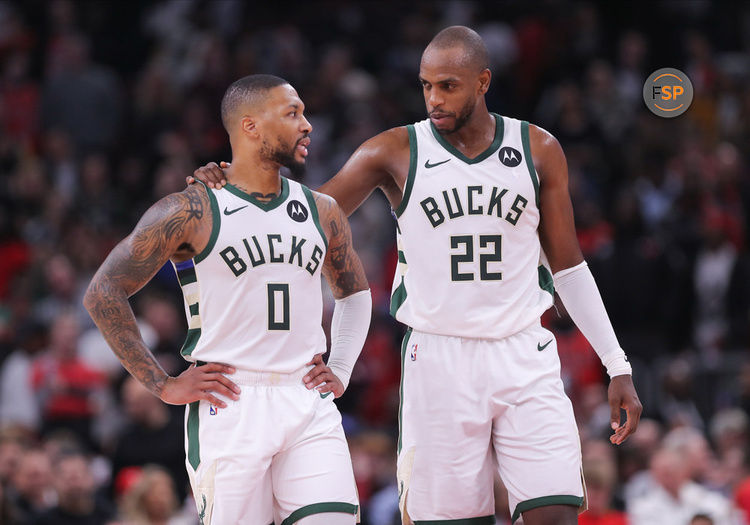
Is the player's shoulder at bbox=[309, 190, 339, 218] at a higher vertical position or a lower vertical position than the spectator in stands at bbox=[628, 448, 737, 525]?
higher

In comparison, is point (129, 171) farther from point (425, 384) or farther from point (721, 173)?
point (425, 384)

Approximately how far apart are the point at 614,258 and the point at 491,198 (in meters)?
6.31

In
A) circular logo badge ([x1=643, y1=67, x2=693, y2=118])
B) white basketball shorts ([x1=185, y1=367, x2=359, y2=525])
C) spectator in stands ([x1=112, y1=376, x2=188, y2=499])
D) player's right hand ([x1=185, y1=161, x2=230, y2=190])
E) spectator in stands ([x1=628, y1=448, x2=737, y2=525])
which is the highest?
circular logo badge ([x1=643, y1=67, x2=693, y2=118])

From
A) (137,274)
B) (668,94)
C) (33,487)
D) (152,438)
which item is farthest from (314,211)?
(152,438)

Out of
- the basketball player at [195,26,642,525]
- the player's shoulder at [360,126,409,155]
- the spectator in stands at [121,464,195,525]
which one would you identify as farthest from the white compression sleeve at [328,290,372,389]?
the spectator in stands at [121,464,195,525]

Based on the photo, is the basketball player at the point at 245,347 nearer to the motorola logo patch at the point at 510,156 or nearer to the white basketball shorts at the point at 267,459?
the white basketball shorts at the point at 267,459

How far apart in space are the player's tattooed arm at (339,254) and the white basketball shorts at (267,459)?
0.69 meters

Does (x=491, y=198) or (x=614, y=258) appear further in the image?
(x=614, y=258)

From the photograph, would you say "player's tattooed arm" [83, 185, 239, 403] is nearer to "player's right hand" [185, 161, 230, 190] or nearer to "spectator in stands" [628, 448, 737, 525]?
"player's right hand" [185, 161, 230, 190]

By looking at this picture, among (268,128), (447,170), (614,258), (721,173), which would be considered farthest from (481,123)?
(721,173)

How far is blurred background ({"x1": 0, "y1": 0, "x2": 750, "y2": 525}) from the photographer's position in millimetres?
10477

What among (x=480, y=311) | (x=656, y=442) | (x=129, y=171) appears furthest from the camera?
(x=129, y=171)

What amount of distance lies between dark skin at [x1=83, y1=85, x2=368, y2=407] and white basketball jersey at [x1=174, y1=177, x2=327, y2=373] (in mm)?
76

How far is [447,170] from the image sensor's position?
20.4ft
